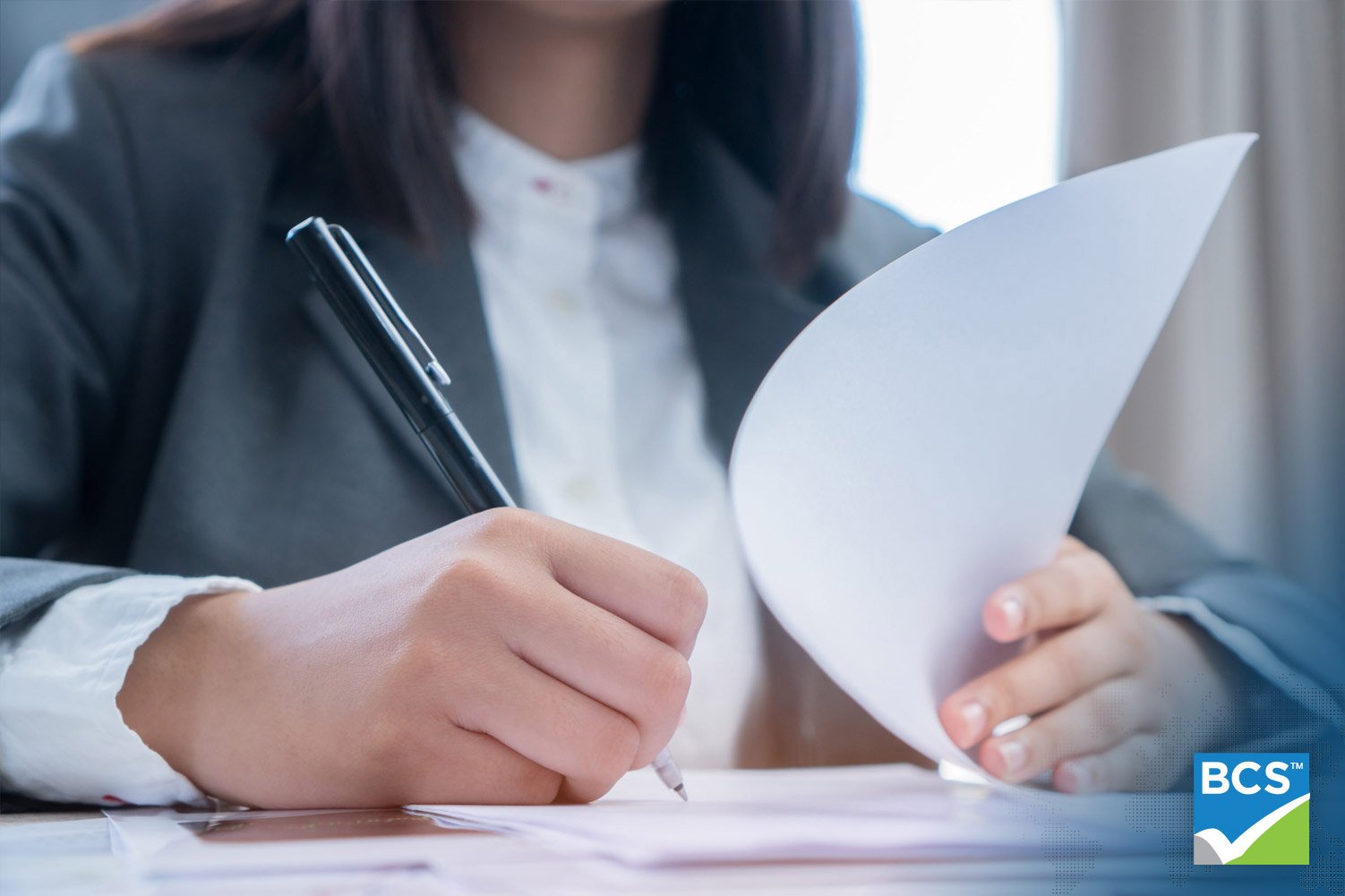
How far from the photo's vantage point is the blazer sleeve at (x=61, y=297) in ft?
1.34

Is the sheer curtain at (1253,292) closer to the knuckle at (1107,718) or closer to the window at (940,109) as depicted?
the window at (940,109)

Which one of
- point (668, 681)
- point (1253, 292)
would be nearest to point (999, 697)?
point (668, 681)

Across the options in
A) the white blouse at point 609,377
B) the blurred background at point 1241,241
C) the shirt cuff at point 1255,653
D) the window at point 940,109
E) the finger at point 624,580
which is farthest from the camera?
the blurred background at point 1241,241

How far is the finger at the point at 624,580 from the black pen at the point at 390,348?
0.04m

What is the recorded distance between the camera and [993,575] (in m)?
0.32

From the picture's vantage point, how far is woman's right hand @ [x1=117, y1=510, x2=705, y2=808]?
0.25 meters

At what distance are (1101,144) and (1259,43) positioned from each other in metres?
0.15

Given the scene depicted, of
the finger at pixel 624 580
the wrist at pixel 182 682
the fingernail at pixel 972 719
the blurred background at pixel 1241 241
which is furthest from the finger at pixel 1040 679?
the blurred background at pixel 1241 241

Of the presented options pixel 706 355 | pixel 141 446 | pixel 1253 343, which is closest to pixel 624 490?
pixel 706 355

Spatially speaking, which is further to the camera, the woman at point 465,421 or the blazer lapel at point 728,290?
the blazer lapel at point 728,290

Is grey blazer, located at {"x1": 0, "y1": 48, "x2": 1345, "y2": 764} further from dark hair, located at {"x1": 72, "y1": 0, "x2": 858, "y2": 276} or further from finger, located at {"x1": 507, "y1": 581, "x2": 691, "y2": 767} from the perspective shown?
finger, located at {"x1": 507, "y1": 581, "x2": 691, "y2": 767}

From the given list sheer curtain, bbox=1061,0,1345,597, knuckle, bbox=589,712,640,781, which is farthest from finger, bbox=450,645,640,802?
sheer curtain, bbox=1061,0,1345,597

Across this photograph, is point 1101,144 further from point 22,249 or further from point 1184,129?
point 22,249

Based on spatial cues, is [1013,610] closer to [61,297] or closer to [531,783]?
[531,783]
